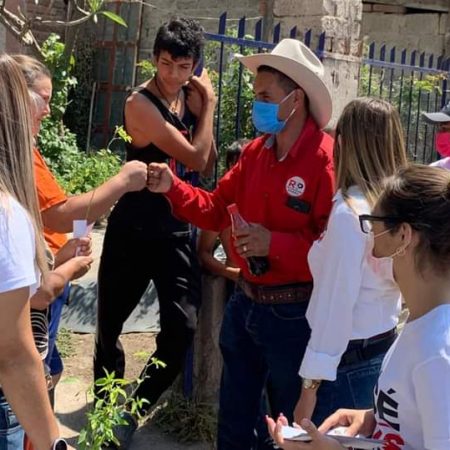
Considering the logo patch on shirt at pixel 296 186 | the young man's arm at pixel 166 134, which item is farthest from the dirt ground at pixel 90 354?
the logo patch on shirt at pixel 296 186

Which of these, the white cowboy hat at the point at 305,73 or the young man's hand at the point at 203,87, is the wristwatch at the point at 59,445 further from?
the young man's hand at the point at 203,87

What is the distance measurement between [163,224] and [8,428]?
5.44ft

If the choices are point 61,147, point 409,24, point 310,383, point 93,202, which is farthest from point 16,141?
point 409,24

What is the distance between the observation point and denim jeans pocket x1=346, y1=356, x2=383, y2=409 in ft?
9.13

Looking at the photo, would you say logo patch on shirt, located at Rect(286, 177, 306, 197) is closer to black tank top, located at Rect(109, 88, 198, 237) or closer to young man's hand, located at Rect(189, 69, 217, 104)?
black tank top, located at Rect(109, 88, 198, 237)

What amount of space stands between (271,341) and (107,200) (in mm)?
806

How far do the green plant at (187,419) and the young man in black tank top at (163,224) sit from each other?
309mm

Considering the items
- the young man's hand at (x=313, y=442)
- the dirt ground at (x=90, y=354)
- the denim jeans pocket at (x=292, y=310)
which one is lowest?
the dirt ground at (x=90, y=354)

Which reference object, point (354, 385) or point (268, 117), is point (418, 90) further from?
point (354, 385)

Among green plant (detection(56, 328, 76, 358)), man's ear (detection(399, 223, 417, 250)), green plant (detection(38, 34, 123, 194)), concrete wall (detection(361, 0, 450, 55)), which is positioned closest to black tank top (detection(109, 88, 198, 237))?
green plant (detection(56, 328, 76, 358))

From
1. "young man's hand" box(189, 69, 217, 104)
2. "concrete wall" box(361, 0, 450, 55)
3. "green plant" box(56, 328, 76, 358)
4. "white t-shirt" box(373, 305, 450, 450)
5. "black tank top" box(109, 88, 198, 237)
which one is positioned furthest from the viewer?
"concrete wall" box(361, 0, 450, 55)

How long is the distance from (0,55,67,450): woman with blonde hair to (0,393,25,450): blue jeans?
0.71ft

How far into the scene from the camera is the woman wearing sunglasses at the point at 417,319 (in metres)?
1.80

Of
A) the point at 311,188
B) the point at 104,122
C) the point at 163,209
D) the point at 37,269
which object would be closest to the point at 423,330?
the point at 37,269
